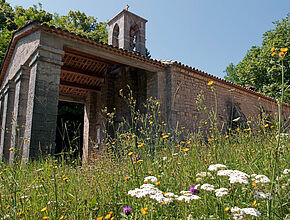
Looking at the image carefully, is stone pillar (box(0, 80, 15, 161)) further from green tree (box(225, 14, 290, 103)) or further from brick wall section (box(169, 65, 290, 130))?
green tree (box(225, 14, 290, 103))

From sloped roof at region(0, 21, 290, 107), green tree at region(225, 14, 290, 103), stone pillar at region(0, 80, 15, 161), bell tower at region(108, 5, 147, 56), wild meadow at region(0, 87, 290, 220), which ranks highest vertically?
green tree at region(225, 14, 290, 103)

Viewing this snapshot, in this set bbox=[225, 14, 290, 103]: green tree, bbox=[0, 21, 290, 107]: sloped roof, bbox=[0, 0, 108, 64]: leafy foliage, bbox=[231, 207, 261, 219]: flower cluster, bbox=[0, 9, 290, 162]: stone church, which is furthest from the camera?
bbox=[225, 14, 290, 103]: green tree

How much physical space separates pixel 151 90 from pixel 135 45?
3430mm

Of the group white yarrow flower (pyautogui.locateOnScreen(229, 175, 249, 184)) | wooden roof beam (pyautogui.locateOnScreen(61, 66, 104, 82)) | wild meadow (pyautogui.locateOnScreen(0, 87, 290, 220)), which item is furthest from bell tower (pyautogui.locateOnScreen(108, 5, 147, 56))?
white yarrow flower (pyautogui.locateOnScreen(229, 175, 249, 184))

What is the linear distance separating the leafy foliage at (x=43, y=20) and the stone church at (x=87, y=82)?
8.90m

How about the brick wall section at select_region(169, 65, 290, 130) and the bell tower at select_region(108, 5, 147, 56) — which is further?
the bell tower at select_region(108, 5, 147, 56)

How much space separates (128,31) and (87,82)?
3467 millimetres

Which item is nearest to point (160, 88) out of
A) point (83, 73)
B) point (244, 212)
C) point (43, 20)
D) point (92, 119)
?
point (83, 73)

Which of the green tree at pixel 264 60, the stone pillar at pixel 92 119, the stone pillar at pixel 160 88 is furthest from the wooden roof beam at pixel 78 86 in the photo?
the green tree at pixel 264 60

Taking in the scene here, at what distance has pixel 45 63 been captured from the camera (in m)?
6.48

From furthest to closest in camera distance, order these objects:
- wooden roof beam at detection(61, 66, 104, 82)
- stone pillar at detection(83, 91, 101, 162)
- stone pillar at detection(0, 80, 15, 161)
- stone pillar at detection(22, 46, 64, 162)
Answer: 1. stone pillar at detection(83, 91, 101, 162)
2. wooden roof beam at detection(61, 66, 104, 82)
3. stone pillar at detection(0, 80, 15, 161)
4. stone pillar at detection(22, 46, 64, 162)

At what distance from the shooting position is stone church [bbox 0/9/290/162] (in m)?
6.30

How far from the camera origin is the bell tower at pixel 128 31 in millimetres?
11078

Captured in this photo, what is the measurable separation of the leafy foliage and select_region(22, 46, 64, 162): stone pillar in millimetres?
13755
